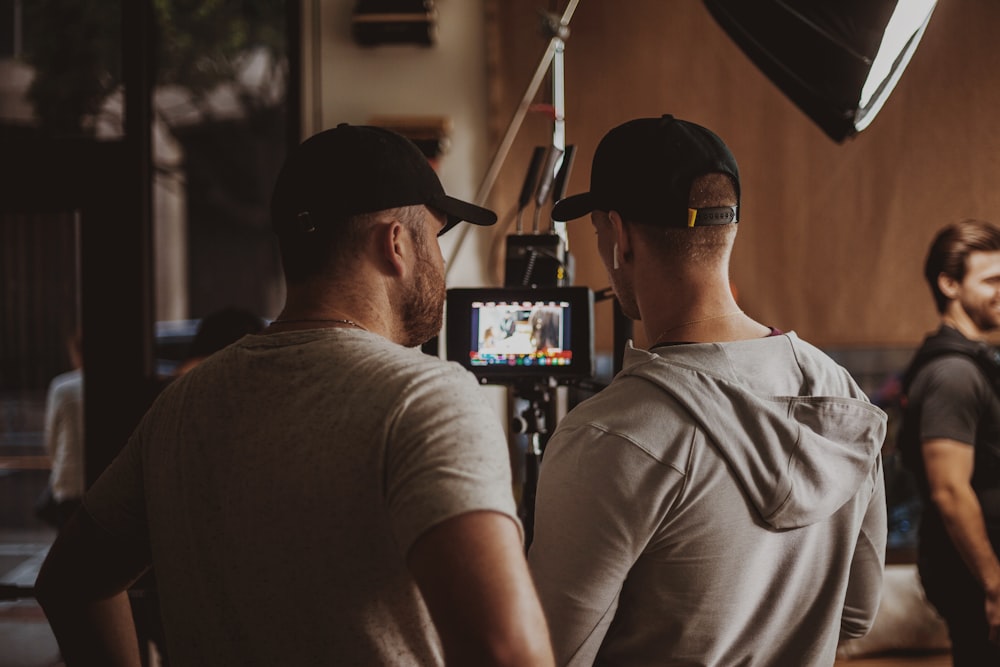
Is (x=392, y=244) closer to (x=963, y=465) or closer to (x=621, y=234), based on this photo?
(x=621, y=234)

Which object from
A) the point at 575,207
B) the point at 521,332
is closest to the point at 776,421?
the point at 575,207

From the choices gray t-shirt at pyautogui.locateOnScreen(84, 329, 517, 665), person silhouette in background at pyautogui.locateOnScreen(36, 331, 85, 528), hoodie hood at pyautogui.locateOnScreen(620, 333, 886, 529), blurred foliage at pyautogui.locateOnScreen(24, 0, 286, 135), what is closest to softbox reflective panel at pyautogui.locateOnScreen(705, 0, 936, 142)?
hoodie hood at pyautogui.locateOnScreen(620, 333, 886, 529)

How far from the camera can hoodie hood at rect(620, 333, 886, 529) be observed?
0.94 meters

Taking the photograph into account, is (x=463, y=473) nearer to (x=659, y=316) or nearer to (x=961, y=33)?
(x=659, y=316)

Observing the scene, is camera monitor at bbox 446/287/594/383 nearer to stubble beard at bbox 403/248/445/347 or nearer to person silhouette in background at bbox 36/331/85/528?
stubble beard at bbox 403/248/445/347

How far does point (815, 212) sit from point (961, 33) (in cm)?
81

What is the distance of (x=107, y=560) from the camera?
99 centimetres

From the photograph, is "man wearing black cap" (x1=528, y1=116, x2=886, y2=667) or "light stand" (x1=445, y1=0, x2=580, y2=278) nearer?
"man wearing black cap" (x1=528, y1=116, x2=886, y2=667)

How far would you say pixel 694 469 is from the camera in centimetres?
93

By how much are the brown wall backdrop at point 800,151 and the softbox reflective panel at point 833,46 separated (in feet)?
1.97

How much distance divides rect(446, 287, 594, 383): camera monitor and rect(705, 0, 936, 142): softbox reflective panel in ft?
3.33

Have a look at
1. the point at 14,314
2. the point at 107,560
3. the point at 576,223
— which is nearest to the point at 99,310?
the point at 14,314

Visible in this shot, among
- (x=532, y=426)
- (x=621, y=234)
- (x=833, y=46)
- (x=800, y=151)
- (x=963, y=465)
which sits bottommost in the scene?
(x=963, y=465)

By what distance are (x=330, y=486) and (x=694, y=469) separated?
1.33 feet
